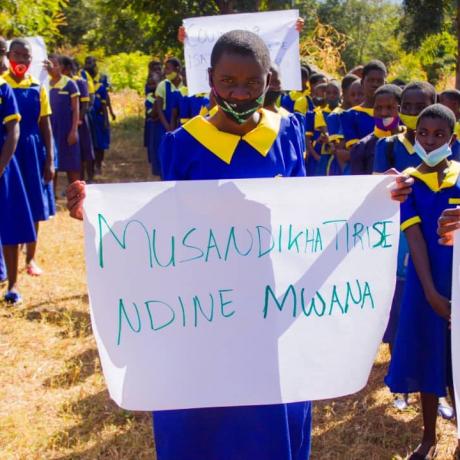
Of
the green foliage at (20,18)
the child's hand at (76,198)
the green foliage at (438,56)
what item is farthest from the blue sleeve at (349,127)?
the green foliage at (438,56)

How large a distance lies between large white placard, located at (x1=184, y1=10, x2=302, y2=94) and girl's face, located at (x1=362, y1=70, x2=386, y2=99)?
644 mm

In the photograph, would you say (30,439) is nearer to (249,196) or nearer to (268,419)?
(268,419)

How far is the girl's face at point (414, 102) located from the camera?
11.8 feet

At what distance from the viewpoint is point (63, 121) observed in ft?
28.3

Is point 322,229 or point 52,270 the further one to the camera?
point 52,270

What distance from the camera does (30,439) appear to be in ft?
11.3

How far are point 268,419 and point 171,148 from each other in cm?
91

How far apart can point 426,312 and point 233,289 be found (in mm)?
1287

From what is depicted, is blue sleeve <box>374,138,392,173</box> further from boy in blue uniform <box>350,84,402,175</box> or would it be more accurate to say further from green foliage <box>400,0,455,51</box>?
green foliage <box>400,0,455,51</box>

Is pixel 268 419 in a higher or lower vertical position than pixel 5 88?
lower

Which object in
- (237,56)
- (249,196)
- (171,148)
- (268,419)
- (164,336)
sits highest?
(237,56)

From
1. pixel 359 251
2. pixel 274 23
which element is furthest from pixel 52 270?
pixel 359 251

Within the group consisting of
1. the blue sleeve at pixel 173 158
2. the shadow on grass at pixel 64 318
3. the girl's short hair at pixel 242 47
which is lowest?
the shadow on grass at pixel 64 318

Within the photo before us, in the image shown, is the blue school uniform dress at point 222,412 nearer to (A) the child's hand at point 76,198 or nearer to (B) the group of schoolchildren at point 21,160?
(A) the child's hand at point 76,198
